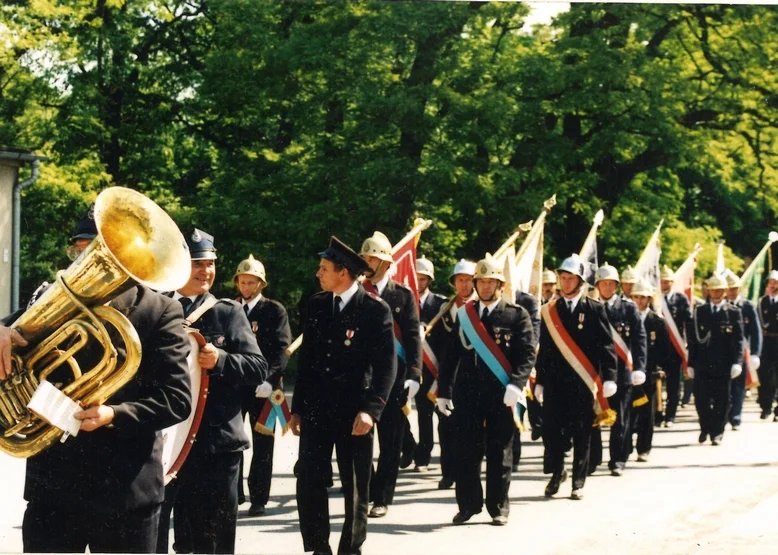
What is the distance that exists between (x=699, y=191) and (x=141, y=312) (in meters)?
20.2

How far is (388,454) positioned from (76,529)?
16.4ft

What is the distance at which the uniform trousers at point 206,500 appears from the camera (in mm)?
7078

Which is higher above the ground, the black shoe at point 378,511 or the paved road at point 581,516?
the black shoe at point 378,511

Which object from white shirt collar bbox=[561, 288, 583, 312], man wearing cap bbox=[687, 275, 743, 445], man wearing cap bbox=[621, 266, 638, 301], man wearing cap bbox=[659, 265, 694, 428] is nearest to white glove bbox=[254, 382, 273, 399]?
white shirt collar bbox=[561, 288, 583, 312]

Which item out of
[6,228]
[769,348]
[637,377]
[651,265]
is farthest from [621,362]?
[769,348]

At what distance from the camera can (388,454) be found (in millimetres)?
10125

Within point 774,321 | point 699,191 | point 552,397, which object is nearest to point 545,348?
point 552,397

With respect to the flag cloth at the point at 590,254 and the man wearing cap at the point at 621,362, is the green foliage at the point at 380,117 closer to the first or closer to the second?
the flag cloth at the point at 590,254

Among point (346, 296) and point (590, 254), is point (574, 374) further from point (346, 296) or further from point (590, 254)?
point (590, 254)

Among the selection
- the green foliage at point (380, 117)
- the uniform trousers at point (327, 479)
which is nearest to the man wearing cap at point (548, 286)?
the green foliage at point (380, 117)

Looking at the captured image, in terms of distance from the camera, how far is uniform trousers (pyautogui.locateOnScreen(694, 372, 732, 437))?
15.2m

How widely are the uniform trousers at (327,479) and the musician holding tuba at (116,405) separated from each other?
2.45 m

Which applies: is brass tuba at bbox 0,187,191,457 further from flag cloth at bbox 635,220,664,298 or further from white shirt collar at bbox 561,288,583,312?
flag cloth at bbox 635,220,664,298

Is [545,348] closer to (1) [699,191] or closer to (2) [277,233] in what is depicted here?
(2) [277,233]
